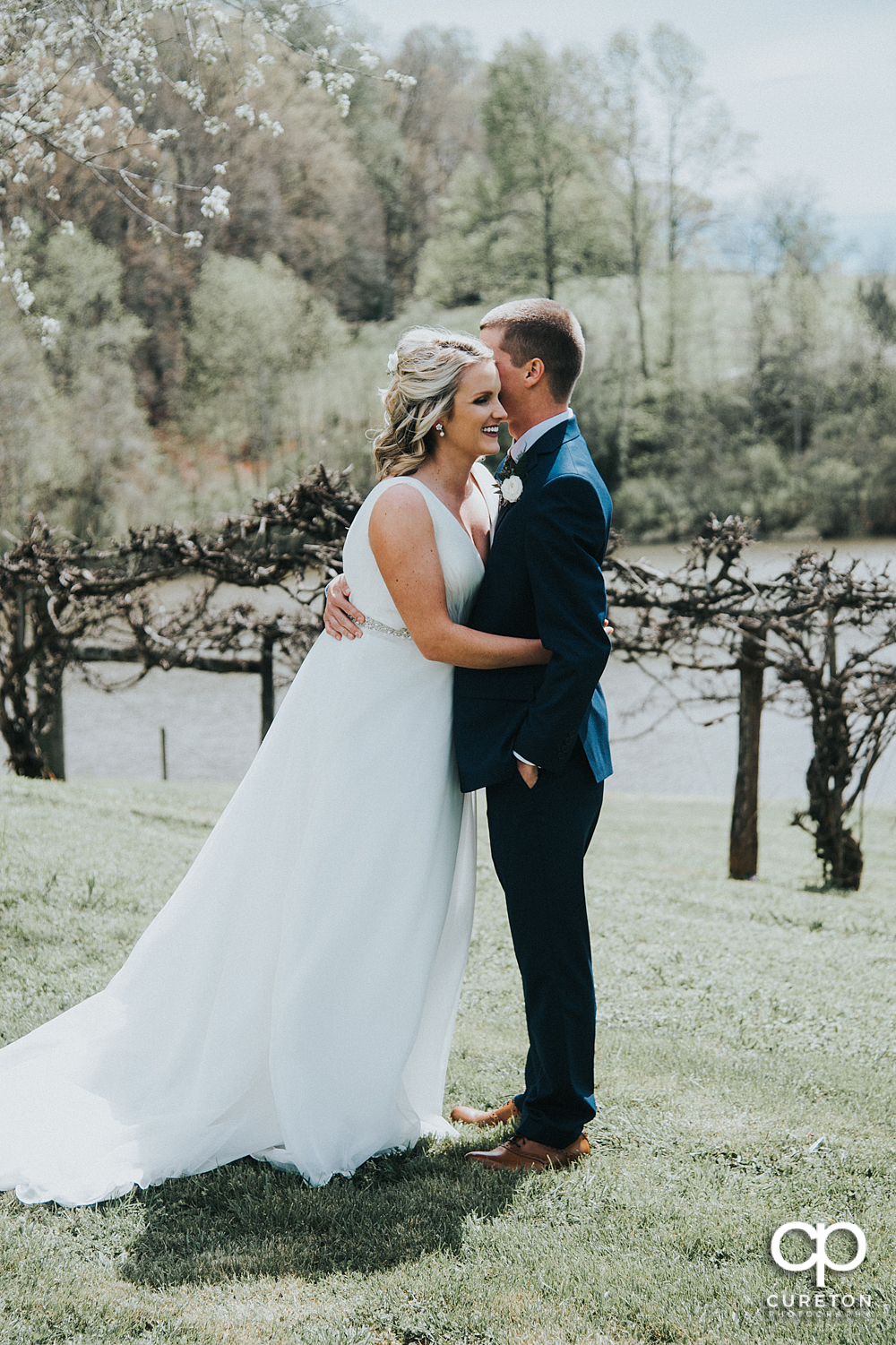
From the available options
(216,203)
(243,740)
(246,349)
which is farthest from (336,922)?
(246,349)

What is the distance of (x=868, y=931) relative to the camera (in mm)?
6898

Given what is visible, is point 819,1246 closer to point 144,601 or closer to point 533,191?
point 144,601

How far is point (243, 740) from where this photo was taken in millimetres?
19797

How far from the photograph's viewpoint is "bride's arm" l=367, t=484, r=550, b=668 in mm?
3133

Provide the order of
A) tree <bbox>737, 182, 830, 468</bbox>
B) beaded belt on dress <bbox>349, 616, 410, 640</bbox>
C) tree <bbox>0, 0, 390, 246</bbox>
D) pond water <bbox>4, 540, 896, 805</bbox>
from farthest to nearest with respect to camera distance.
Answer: tree <bbox>737, 182, 830, 468</bbox> < pond water <bbox>4, 540, 896, 805</bbox> < tree <bbox>0, 0, 390, 246</bbox> < beaded belt on dress <bbox>349, 616, 410, 640</bbox>

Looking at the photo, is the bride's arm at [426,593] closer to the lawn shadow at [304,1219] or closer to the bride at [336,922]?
the bride at [336,922]

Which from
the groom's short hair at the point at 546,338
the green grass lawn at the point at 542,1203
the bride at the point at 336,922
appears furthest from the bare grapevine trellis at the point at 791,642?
the bride at the point at 336,922

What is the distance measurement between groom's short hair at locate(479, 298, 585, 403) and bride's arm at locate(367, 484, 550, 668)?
1.83ft

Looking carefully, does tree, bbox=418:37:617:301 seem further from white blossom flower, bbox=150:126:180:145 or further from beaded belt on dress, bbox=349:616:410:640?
beaded belt on dress, bbox=349:616:410:640

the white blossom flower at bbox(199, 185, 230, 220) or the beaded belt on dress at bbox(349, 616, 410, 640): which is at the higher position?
the white blossom flower at bbox(199, 185, 230, 220)

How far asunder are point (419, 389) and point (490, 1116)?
2390 mm

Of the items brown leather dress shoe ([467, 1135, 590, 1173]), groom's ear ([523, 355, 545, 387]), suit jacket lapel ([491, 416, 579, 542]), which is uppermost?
groom's ear ([523, 355, 545, 387])

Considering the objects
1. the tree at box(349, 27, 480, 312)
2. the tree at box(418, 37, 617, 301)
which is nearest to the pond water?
the tree at box(418, 37, 617, 301)

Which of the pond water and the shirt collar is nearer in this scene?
the shirt collar
